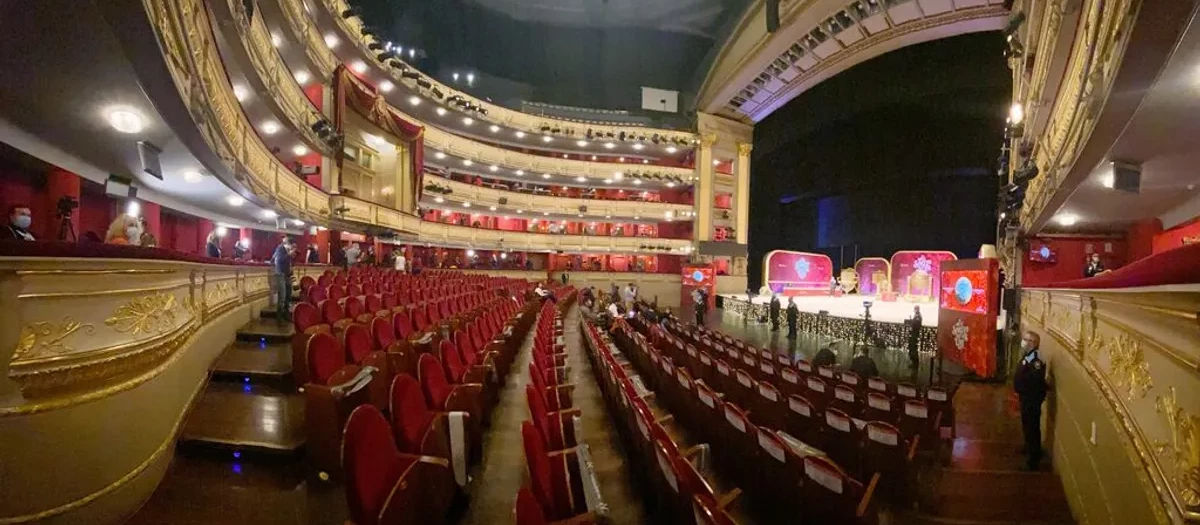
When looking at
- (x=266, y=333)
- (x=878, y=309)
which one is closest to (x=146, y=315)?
(x=266, y=333)

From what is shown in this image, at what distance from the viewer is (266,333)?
3307 mm

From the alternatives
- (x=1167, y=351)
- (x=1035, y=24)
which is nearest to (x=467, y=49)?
(x=1035, y=24)

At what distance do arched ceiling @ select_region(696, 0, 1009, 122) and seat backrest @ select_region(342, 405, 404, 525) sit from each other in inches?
503

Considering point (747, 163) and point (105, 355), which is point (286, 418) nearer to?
point (105, 355)

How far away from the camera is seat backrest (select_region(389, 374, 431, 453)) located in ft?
5.34

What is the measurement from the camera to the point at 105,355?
1.49 metres

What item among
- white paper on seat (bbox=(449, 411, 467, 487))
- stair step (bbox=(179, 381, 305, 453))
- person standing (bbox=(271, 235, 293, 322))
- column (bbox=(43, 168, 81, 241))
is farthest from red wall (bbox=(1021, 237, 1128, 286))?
column (bbox=(43, 168, 81, 241))

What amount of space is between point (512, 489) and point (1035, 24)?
7.55 m

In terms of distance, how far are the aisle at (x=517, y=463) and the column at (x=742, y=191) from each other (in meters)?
16.7

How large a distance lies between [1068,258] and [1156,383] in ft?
25.9

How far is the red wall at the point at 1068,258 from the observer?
660 cm

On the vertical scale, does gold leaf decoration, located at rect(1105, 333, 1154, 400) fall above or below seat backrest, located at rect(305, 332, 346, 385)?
above

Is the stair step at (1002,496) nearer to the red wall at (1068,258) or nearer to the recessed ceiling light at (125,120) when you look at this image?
the red wall at (1068,258)

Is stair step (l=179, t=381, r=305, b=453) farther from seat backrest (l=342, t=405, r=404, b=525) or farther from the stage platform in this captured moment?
the stage platform
